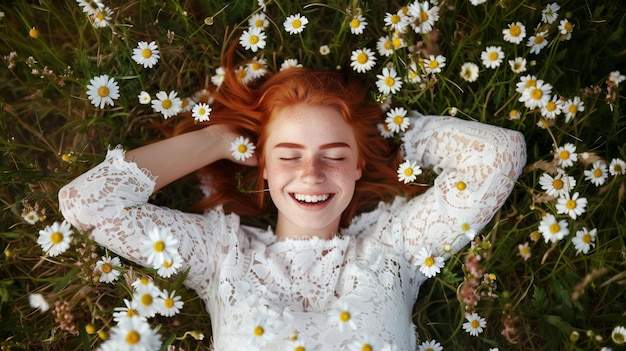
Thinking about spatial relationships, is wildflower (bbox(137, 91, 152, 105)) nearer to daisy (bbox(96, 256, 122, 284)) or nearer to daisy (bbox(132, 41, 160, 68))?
daisy (bbox(132, 41, 160, 68))

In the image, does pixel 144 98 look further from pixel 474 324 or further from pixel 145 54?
pixel 474 324

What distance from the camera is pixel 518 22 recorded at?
2479 mm

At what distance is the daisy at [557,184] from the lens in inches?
91.4

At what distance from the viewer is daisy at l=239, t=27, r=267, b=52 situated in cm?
260

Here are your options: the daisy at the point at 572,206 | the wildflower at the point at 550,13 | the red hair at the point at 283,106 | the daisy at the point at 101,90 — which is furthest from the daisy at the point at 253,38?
the daisy at the point at 572,206

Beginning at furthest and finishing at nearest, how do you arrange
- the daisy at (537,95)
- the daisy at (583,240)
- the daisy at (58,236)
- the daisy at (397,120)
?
the daisy at (397,120), the daisy at (537,95), the daisy at (583,240), the daisy at (58,236)

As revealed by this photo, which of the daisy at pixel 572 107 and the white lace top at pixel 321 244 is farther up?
the daisy at pixel 572 107

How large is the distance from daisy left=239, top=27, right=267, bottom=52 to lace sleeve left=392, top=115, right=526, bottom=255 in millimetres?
863

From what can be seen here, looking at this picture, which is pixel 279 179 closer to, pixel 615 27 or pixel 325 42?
pixel 325 42

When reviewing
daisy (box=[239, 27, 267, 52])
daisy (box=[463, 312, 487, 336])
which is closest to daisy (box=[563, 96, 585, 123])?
daisy (box=[463, 312, 487, 336])

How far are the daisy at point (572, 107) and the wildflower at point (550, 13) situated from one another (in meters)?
0.36

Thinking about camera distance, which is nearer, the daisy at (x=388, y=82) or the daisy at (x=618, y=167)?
the daisy at (x=618, y=167)

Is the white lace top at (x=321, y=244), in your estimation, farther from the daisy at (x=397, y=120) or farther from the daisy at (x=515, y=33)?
the daisy at (x=515, y=33)

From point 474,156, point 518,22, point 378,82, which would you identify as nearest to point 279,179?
point 378,82
